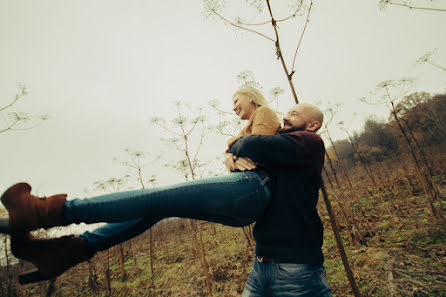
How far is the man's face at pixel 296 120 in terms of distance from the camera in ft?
6.59

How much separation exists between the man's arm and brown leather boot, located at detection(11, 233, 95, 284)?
133 cm

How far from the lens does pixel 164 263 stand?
10805 millimetres

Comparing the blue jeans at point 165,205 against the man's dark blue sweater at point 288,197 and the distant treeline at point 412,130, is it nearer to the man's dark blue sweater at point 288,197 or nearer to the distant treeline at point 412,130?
the man's dark blue sweater at point 288,197

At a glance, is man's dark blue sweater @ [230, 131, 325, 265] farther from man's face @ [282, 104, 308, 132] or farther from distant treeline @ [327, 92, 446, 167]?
distant treeline @ [327, 92, 446, 167]

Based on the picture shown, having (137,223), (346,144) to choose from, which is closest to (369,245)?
(137,223)

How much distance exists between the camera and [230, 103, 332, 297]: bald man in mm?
1503

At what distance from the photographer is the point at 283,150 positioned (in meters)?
1.51

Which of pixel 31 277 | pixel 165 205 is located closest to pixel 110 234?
pixel 165 205

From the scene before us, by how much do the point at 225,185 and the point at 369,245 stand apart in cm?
657

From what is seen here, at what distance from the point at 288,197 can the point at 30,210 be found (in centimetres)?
171

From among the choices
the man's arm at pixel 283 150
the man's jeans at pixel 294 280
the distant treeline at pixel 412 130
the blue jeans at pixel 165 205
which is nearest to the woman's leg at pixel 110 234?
the blue jeans at pixel 165 205

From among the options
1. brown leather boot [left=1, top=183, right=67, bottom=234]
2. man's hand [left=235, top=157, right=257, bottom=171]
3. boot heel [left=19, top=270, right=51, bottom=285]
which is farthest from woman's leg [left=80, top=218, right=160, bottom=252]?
man's hand [left=235, top=157, right=257, bottom=171]

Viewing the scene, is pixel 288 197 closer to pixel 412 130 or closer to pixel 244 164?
pixel 244 164

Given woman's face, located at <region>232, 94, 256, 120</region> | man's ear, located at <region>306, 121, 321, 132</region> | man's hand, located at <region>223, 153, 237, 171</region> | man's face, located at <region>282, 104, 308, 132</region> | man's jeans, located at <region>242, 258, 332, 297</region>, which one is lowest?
man's jeans, located at <region>242, 258, 332, 297</region>
